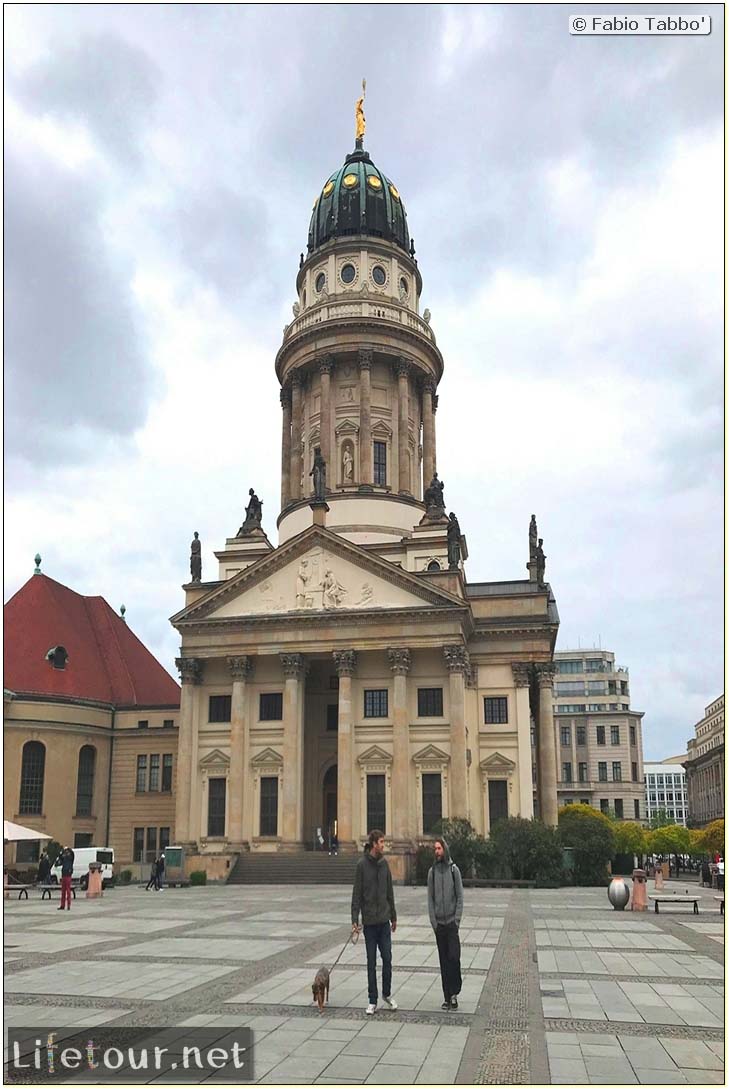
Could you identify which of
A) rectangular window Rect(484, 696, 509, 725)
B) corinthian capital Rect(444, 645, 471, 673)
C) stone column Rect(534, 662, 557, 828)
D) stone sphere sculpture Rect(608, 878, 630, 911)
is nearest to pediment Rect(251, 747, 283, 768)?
corinthian capital Rect(444, 645, 471, 673)

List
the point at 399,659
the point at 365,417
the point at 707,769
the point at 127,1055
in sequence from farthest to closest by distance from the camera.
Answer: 1. the point at 707,769
2. the point at 365,417
3. the point at 399,659
4. the point at 127,1055

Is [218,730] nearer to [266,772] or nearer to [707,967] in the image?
[266,772]

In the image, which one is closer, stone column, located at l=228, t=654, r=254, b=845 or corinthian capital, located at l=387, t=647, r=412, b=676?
corinthian capital, located at l=387, t=647, r=412, b=676

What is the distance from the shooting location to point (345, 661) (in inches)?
2046

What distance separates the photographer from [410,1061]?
10203 millimetres

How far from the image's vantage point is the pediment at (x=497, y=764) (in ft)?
179

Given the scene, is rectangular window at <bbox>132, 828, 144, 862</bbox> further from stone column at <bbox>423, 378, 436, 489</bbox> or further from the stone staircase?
stone column at <bbox>423, 378, 436, 489</bbox>

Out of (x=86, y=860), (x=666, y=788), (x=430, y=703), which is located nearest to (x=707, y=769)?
(x=666, y=788)

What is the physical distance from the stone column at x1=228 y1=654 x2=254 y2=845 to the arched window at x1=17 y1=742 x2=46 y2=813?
39.0 ft

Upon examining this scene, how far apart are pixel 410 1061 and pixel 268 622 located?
4364cm

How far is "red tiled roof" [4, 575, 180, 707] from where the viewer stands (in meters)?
59.5

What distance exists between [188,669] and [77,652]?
39.6 ft

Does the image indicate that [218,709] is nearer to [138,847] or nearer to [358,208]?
[138,847]

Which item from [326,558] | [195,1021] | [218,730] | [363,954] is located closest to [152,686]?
[218,730]
